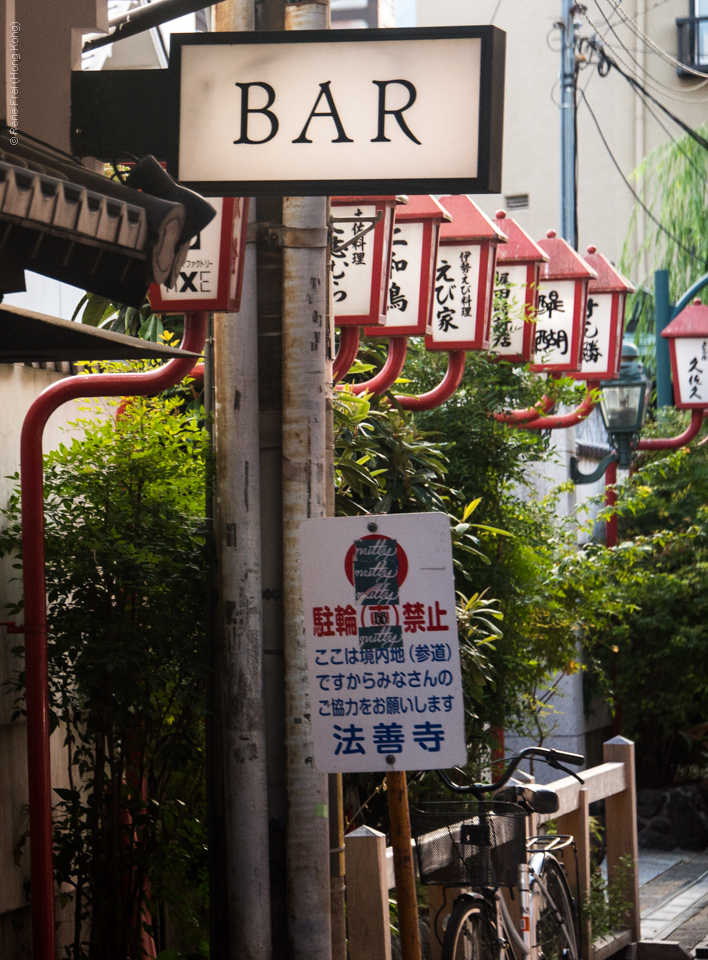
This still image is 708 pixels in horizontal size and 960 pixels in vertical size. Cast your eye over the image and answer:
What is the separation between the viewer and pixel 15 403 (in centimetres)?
610

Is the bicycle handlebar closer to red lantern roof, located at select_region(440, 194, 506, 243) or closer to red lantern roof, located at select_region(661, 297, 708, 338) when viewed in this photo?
red lantern roof, located at select_region(440, 194, 506, 243)

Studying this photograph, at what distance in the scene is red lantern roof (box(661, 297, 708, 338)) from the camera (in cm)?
1453

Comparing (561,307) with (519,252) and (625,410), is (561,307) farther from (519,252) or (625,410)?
(625,410)

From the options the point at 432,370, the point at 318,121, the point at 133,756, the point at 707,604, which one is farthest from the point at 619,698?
the point at 318,121

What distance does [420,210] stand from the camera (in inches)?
315

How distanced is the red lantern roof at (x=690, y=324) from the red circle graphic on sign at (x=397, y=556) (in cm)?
1092

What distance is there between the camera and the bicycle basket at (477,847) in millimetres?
5844

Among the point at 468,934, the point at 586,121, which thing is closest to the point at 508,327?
the point at 468,934

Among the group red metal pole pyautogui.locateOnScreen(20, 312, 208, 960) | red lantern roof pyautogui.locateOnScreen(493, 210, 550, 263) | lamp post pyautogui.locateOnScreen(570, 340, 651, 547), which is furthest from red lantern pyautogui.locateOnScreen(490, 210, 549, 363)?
red metal pole pyautogui.locateOnScreen(20, 312, 208, 960)

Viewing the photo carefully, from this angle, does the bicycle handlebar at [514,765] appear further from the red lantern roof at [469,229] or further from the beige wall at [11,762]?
the red lantern roof at [469,229]

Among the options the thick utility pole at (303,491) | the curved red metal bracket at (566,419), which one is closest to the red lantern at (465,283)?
the curved red metal bracket at (566,419)

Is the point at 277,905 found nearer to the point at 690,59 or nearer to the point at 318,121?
the point at 318,121

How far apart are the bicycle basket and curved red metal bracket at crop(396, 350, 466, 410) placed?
3298 mm

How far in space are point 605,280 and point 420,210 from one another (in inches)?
188
